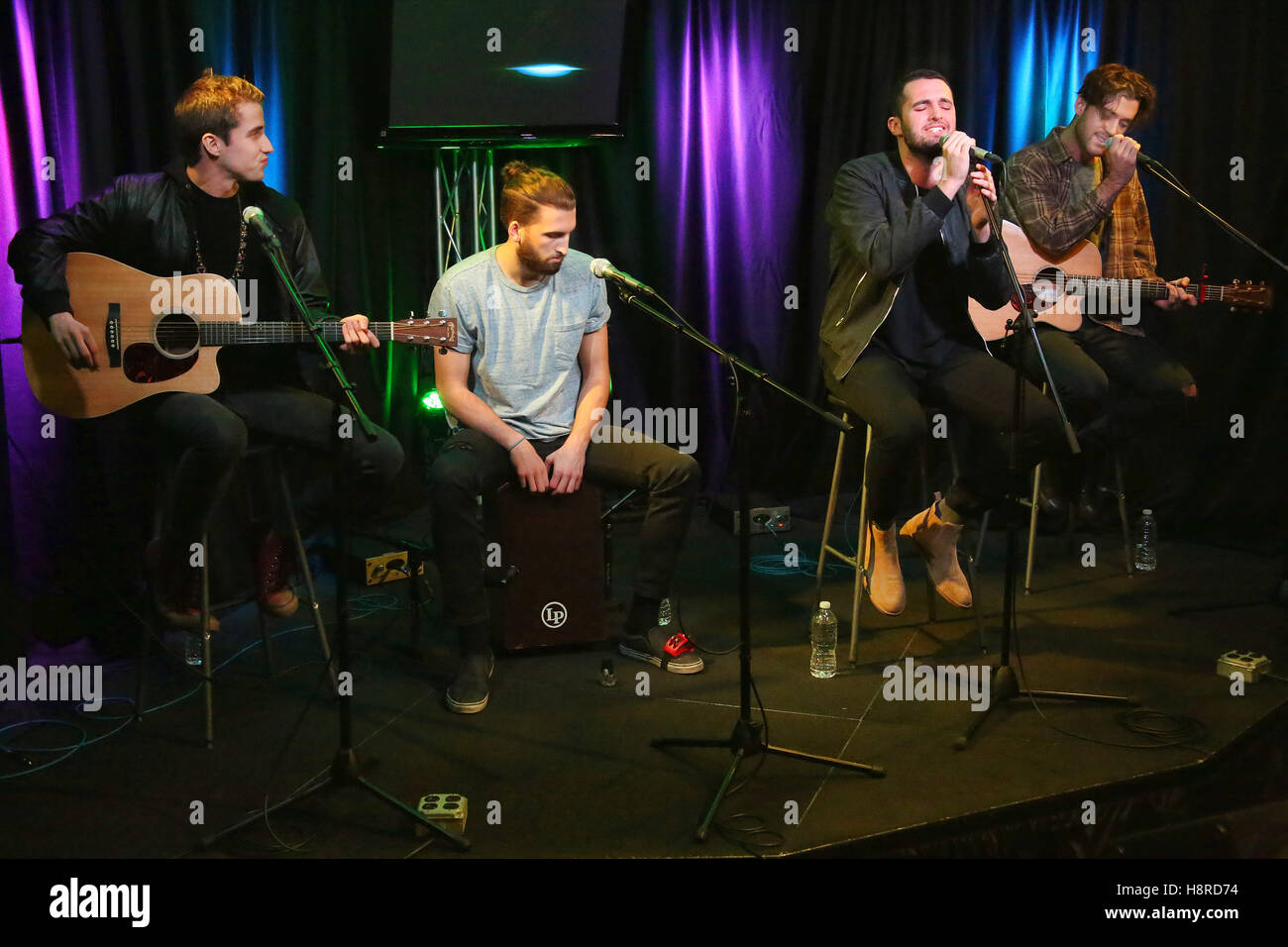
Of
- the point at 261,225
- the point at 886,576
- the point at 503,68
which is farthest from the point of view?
the point at 503,68

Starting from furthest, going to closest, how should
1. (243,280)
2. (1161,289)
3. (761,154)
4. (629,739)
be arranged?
(761,154) < (1161,289) < (243,280) < (629,739)

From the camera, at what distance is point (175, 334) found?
3273 millimetres

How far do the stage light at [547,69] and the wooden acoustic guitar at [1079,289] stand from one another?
1.78 m

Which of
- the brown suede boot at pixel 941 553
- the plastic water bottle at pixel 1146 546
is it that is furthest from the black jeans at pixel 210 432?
the plastic water bottle at pixel 1146 546

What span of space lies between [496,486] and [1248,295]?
2794 millimetres

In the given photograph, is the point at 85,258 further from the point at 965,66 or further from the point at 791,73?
the point at 965,66

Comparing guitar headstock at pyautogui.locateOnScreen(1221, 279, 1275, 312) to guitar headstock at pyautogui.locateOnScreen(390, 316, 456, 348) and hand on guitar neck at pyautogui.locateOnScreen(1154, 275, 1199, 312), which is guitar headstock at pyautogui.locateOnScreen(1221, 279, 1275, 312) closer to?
hand on guitar neck at pyautogui.locateOnScreen(1154, 275, 1199, 312)

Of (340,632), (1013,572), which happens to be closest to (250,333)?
(340,632)

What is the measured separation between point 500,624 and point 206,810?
3.72 ft

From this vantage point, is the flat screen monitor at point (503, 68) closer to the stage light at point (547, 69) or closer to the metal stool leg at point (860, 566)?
the stage light at point (547, 69)

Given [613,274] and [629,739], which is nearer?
[613,274]

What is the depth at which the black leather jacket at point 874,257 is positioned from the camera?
3441mm

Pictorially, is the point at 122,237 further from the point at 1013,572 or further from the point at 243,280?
the point at 1013,572

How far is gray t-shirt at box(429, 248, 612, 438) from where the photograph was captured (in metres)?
3.51
